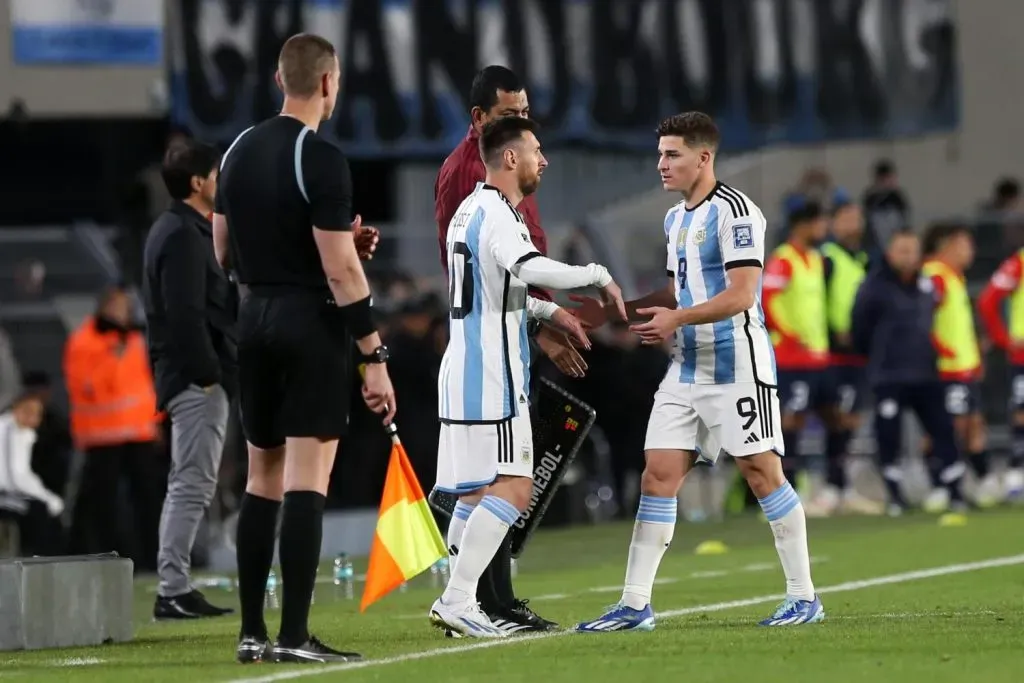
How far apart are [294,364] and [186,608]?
10.4ft

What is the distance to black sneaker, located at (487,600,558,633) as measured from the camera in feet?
28.8

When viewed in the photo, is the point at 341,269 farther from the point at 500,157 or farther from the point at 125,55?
the point at 125,55

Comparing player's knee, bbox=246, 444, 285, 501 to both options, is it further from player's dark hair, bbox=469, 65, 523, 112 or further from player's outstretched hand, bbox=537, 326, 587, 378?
player's dark hair, bbox=469, 65, 523, 112

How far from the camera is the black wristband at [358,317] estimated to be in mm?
7570

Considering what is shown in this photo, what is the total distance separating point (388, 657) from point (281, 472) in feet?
2.46

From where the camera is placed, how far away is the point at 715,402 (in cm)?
865

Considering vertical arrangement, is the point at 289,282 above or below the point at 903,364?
below

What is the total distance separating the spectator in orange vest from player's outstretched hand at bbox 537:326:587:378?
5.75m

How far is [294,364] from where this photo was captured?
764cm

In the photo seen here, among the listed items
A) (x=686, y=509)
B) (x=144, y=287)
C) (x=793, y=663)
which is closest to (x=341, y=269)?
(x=793, y=663)

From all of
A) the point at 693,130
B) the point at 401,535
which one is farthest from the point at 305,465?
the point at 693,130

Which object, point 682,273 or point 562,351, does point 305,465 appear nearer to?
point 562,351

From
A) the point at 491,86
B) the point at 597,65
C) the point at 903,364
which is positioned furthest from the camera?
the point at 597,65

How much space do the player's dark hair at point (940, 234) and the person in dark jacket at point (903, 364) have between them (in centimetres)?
31
